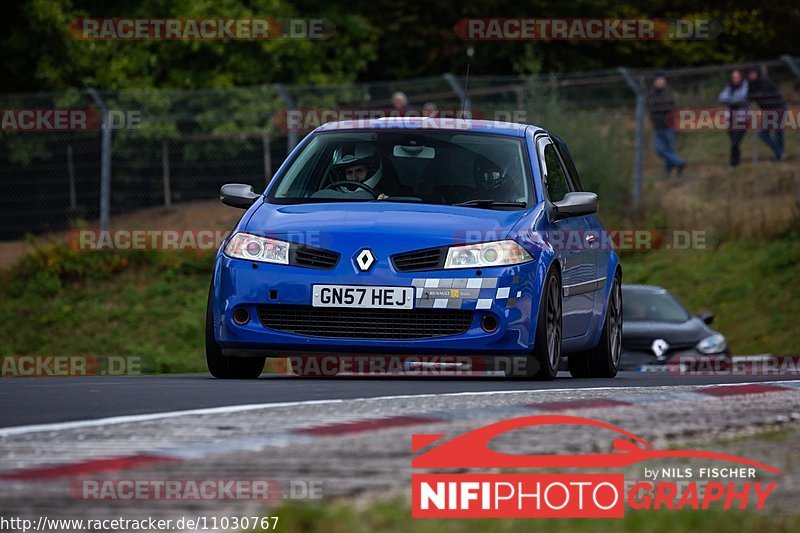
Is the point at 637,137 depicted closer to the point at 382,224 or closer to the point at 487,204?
the point at 487,204

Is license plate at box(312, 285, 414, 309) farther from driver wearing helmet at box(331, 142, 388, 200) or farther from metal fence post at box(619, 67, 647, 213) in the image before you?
metal fence post at box(619, 67, 647, 213)

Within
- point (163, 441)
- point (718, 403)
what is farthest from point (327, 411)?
point (718, 403)

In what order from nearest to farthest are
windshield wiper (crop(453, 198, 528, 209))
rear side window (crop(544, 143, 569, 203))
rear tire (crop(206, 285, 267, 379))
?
rear tire (crop(206, 285, 267, 379)) → windshield wiper (crop(453, 198, 528, 209)) → rear side window (crop(544, 143, 569, 203))

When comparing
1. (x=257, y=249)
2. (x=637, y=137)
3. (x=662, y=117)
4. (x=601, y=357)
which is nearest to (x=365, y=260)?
(x=257, y=249)

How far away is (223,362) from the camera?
1067 centimetres

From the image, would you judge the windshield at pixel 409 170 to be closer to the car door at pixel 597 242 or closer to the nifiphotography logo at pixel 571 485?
the car door at pixel 597 242

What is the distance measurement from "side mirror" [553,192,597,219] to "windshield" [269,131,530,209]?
0.24m

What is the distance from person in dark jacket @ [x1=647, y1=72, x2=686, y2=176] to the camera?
25641 millimetres

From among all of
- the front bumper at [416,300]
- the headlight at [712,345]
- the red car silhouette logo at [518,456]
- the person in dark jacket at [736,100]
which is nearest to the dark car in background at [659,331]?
the headlight at [712,345]

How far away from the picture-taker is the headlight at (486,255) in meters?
9.97

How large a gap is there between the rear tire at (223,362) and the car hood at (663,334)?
8.04 m

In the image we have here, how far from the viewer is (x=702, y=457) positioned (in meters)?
5.57

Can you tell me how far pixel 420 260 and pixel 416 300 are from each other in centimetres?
23

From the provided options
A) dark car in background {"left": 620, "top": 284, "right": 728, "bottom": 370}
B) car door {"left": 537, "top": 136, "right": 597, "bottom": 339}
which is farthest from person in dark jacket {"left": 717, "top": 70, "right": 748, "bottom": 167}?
car door {"left": 537, "top": 136, "right": 597, "bottom": 339}
